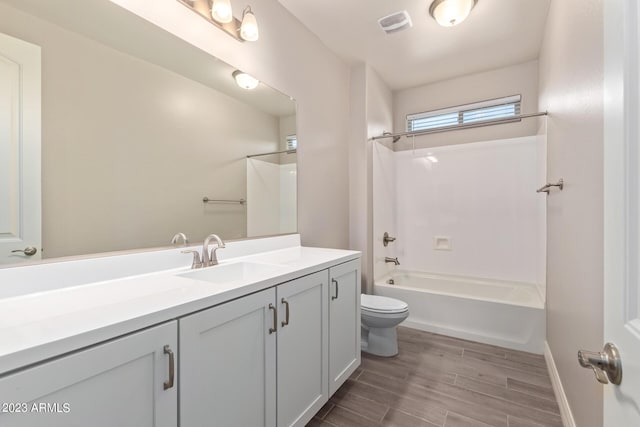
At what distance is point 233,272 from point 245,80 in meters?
1.18

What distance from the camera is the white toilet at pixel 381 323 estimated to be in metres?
2.12

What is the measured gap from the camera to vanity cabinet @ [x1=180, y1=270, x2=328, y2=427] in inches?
34.9

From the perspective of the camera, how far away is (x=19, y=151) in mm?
954

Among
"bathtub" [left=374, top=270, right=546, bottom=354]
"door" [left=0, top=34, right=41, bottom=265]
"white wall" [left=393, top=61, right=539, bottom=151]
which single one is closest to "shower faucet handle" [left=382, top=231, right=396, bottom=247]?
"bathtub" [left=374, top=270, right=546, bottom=354]

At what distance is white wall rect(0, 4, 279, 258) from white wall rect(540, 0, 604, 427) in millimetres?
1700

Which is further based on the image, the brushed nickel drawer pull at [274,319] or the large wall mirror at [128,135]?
the brushed nickel drawer pull at [274,319]

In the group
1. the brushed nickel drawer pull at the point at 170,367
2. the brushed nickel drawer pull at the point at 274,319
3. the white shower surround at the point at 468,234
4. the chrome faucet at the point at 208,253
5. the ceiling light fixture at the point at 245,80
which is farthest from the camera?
the white shower surround at the point at 468,234

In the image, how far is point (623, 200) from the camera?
48 centimetres

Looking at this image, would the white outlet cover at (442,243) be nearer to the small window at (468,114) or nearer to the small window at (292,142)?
the small window at (468,114)

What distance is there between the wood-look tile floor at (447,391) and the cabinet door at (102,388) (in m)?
1.05

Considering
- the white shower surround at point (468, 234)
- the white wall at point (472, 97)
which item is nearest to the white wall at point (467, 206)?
the white shower surround at point (468, 234)

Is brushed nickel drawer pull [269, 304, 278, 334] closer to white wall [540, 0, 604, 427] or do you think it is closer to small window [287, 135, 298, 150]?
white wall [540, 0, 604, 427]

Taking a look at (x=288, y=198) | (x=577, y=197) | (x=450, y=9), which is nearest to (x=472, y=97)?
(x=450, y=9)

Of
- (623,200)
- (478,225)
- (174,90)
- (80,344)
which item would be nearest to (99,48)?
(174,90)
